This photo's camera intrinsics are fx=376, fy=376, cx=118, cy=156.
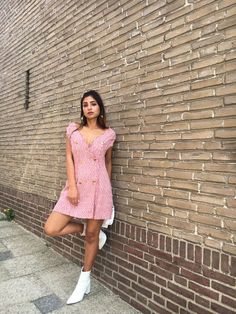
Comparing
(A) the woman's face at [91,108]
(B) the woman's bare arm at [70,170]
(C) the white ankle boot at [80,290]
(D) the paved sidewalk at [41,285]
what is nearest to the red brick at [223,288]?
(D) the paved sidewalk at [41,285]

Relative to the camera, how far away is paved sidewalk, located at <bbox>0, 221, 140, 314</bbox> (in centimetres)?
327

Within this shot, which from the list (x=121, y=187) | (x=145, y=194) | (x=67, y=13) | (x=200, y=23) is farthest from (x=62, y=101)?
(x=200, y=23)

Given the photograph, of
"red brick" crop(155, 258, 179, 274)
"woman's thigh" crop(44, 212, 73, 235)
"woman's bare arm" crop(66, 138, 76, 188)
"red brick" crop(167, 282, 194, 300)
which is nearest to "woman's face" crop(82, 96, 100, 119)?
"woman's bare arm" crop(66, 138, 76, 188)

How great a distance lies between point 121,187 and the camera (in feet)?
11.8

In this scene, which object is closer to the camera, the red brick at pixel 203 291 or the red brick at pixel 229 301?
the red brick at pixel 229 301

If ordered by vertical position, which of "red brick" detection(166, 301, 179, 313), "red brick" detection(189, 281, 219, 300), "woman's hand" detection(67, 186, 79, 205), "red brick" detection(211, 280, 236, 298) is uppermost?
"woman's hand" detection(67, 186, 79, 205)

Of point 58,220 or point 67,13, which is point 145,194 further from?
point 67,13

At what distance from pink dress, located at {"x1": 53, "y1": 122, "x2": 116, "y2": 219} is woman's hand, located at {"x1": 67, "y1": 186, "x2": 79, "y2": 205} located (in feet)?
0.10

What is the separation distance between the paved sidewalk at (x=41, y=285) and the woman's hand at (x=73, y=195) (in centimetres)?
90

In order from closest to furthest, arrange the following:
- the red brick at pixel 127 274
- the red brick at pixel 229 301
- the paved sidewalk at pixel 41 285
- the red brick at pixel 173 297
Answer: the red brick at pixel 229 301 < the red brick at pixel 173 297 < the paved sidewalk at pixel 41 285 < the red brick at pixel 127 274

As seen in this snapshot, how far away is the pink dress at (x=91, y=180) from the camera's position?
339 centimetres

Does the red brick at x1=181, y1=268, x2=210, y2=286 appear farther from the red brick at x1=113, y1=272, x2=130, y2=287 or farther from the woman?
the woman

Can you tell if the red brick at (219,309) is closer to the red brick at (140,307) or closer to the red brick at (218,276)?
the red brick at (218,276)

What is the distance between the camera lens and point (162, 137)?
120 inches
